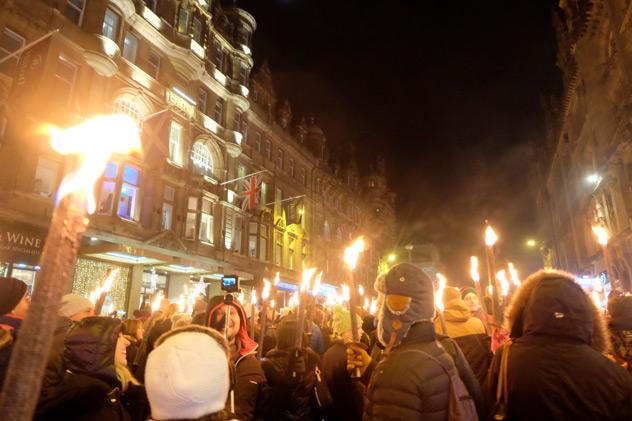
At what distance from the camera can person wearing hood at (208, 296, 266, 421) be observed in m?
3.57

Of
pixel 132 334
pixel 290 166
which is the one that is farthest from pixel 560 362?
pixel 290 166

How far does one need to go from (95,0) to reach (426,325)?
19.7m

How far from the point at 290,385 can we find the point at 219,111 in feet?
74.5

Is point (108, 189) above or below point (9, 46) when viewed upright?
below

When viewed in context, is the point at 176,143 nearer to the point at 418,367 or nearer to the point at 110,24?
the point at 110,24

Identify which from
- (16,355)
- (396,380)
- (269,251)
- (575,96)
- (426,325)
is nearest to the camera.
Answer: (16,355)

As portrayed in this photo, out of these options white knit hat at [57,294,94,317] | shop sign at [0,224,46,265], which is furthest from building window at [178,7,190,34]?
white knit hat at [57,294,94,317]

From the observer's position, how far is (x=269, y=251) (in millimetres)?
28016

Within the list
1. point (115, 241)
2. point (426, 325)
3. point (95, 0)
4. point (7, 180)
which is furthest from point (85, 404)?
point (95, 0)

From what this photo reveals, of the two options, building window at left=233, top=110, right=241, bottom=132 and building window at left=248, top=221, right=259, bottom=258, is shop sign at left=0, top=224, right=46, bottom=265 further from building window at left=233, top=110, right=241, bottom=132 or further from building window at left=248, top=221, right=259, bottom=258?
building window at left=233, top=110, right=241, bottom=132

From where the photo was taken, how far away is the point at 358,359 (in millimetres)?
3756

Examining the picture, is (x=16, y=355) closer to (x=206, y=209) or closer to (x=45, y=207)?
(x=45, y=207)

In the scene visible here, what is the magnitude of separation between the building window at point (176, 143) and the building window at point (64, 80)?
531 cm

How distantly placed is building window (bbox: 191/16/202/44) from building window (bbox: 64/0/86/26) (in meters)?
6.44
